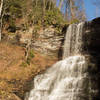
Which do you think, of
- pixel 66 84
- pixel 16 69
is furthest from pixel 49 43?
pixel 66 84

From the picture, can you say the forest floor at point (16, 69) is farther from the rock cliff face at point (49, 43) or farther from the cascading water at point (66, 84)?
the cascading water at point (66, 84)

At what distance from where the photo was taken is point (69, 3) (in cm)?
2966

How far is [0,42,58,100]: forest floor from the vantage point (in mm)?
10164

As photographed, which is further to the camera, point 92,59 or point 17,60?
point 17,60

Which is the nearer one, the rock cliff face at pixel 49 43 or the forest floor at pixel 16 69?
the forest floor at pixel 16 69

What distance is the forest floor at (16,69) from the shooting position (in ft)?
33.3

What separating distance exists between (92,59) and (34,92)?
18.0ft

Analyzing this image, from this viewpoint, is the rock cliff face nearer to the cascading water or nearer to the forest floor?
the forest floor

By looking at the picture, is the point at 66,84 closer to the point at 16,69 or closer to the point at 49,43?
the point at 16,69

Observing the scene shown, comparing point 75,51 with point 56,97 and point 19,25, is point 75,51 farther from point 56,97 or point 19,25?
point 19,25

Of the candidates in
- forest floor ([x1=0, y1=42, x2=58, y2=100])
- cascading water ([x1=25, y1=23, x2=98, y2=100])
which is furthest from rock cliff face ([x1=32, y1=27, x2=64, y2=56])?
cascading water ([x1=25, y1=23, x2=98, y2=100])

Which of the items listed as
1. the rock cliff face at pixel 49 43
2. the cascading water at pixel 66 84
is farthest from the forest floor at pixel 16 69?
the cascading water at pixel 66 84

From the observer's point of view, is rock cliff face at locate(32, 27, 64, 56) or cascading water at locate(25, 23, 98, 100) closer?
cascading water at locate(25, 23, 98, 100)

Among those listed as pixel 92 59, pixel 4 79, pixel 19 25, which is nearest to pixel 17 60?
pixel 4 79
